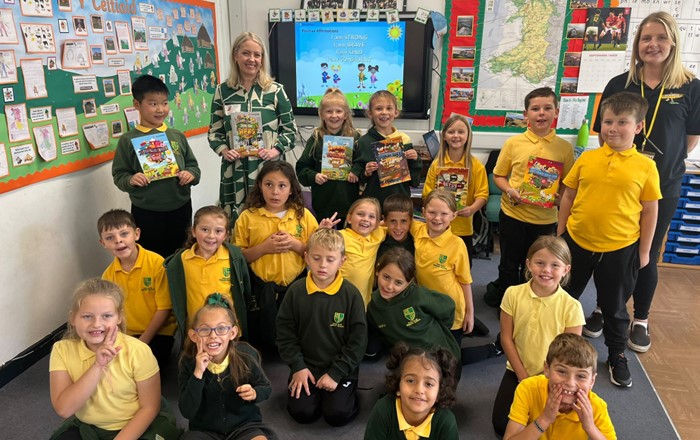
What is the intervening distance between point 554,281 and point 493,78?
318 centimetres

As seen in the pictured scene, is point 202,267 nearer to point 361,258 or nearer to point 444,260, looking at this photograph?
point 361,258

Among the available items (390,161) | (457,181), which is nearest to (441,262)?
(457,181)

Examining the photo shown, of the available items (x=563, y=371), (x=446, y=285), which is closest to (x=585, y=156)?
(x=446, y=285)

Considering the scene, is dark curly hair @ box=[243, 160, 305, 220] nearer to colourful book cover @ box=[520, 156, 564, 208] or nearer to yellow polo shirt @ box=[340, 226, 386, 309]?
yellow polo shirt @ box=[340, 226, 386, 309]

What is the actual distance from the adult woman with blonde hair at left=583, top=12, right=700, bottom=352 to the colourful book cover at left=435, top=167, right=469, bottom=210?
84 cm

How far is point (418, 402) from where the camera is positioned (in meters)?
→ 1.72

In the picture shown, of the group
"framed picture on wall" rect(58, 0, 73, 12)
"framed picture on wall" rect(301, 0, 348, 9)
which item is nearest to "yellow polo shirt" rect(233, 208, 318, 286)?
"framed picture on wall" rect(58, 0, 73, 12)

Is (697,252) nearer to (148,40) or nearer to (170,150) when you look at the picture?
(170,150)

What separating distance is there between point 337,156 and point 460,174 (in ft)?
2.69

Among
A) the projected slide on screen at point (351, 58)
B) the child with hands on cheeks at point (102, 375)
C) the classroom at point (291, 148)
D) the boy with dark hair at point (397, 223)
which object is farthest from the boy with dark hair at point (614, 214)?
the projected slide on screen at point (351, 58)

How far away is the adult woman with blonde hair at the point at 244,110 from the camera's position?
3.26 m

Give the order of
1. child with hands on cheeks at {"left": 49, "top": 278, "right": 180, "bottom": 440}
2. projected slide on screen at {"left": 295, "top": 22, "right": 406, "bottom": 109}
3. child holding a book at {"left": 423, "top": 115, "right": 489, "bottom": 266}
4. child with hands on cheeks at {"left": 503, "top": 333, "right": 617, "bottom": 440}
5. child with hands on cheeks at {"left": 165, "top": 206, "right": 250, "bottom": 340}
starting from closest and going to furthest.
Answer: child with hands on cheeks at {"left": 503, "top": 333, "right": 617, "bottom": 440}
child with hands on cheeks at {"left": 49, "top": 278, "right": 180, "bottom": 440}
child with hands on cheeks at {"left": 165, "top": 206, "right": 250, "bottom": 340}
child holding a book at {"left": 423, "top": 115, "right": 489, "bottom": 266}
projected slide on screen at {"left": 295, "top": 22, "right": 406, "bottom": 109}

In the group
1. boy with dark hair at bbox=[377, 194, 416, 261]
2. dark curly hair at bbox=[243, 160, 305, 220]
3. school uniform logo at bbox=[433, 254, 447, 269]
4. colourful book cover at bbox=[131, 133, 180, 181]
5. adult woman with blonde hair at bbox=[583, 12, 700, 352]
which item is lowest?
school uniform logo at bbox=[433, 254, 447, 269]

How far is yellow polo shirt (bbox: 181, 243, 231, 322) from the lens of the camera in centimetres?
257
